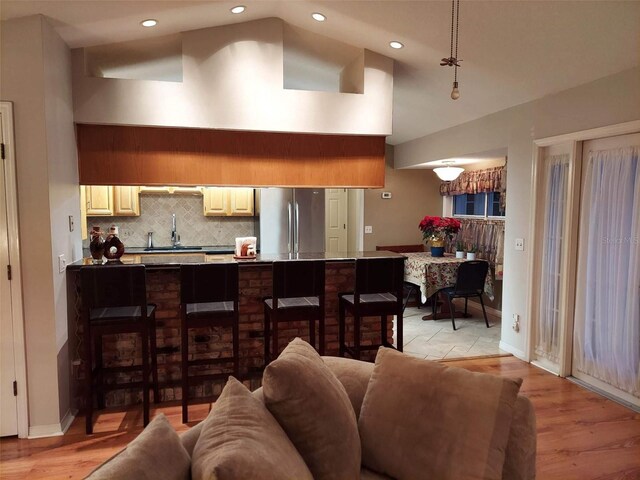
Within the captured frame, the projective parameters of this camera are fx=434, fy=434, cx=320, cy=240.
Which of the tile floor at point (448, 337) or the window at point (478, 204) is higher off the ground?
the window at point (478, 204)

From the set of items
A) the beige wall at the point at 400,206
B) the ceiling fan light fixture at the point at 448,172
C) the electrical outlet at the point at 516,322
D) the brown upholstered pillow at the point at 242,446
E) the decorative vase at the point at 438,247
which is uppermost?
the ceiling fan light fixture at the point at 448,172

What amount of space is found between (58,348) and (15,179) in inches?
45.0

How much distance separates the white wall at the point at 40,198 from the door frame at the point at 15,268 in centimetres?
3

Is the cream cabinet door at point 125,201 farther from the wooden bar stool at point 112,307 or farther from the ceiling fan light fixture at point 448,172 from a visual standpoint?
the ceiling fan light fixture at point 448,172

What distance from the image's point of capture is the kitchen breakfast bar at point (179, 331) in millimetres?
3299

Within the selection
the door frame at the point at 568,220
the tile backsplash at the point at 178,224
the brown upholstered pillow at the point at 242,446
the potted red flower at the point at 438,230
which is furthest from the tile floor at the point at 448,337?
the brown upholstered pillow at the point at 242,446

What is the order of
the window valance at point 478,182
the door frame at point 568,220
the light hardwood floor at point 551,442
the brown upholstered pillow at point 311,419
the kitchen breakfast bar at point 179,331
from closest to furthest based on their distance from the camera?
1. the brown upholstered pillow at point 311,419
2. the light hardwood floor at point 551,442
3. the kitchen breakfast bar at point 179,331
4. the door frame at point 568,220
5. the window valance at point 478,182

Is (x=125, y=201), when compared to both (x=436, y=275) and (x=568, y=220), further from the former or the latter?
(x=568, y=220)

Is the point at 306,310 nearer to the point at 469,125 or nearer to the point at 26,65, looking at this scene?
the point at 26,65

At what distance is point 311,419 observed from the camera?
149cm

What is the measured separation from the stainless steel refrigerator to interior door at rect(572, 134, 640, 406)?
2709mm

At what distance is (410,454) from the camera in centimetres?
160

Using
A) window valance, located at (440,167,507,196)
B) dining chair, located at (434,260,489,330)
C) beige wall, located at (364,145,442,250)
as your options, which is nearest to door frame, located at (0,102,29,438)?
dining chair, located at (434,260,489,330)

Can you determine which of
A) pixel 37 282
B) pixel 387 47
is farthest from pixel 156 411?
pixel 387 47
